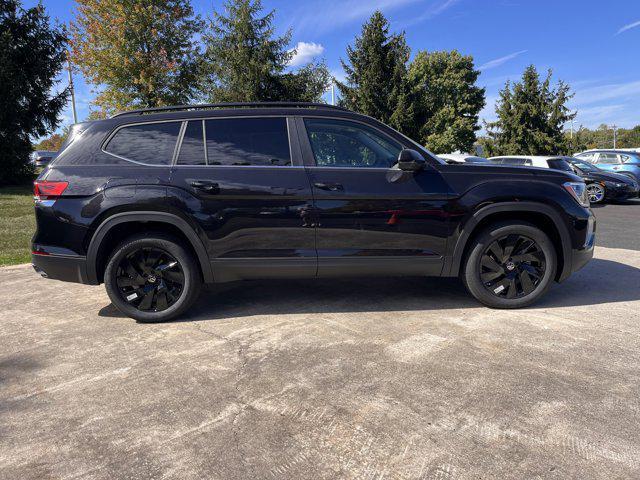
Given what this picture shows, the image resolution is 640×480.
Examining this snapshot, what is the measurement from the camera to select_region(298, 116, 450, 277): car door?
12.3 feet

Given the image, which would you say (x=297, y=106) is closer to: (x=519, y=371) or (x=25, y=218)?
(x=519, y=371)

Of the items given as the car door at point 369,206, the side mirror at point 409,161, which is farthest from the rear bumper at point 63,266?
the side mirror at point 409,161

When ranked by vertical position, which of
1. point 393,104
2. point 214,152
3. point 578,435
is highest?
point 393,104

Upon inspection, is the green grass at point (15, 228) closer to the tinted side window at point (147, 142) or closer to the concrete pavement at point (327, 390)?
the concrete pavement at point (327, 390)

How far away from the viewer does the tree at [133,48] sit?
19719mm

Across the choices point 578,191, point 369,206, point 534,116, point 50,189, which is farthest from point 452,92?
point 50,189

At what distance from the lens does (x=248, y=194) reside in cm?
369

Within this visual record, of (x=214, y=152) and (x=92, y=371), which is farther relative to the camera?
(x=214, y=152)

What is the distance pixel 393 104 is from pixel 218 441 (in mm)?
24888

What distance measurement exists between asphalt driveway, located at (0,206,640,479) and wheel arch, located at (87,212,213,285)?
0.52m

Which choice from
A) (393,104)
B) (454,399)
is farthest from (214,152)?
(393,104)

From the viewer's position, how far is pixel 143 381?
2822mm

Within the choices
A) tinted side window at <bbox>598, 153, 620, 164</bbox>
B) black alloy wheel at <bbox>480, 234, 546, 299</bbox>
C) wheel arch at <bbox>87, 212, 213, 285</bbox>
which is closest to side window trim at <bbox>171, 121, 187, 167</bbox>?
wheel arch at <bbox>87, 212, 213, 285</bbox>

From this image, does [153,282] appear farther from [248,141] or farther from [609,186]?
[609,186]
